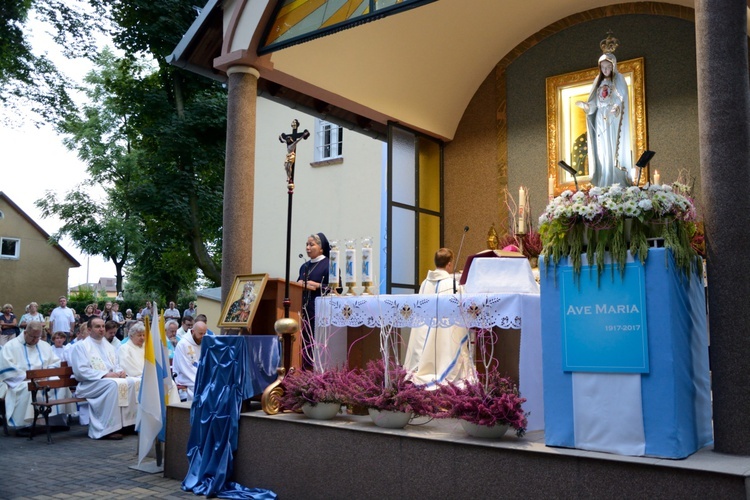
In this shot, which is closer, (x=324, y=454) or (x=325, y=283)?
(x=324, y=454)

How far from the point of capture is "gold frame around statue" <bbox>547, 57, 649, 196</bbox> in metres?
9.58

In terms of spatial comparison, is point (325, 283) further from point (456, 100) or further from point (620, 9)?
point (620, 9)

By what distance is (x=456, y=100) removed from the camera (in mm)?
11211

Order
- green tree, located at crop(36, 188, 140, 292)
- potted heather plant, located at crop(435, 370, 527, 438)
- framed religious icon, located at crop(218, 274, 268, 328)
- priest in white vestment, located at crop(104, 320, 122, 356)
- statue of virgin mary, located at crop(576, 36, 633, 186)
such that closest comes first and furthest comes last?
potted heather plant, located at crop(435, 370, 527, 438) < statue of virgin mary, located at crop(576, 36, 633, 186) < framed religious icon, located at crop(218, 274, 268, 328) < priest in white vestment, located at crop(104, 320, 122, 356) < green tree, located at crop(36, 188, 140, 292)

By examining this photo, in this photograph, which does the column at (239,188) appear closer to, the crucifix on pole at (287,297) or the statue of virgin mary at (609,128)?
the crucifix on pole at (287,297)

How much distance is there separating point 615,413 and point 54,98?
603 inches

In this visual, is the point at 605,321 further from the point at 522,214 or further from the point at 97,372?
the point at 97,372

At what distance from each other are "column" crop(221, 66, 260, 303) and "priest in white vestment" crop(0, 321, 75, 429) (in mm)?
4067

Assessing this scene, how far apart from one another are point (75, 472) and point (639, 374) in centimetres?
569

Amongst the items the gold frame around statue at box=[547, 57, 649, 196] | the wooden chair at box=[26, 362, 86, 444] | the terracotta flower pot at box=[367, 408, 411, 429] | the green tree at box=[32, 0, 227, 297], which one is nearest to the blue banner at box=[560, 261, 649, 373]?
the terracotta flower pot at box=[367, 408, 411, 429]

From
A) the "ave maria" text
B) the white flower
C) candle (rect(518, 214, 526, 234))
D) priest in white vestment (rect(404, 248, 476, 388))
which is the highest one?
candle (rect(518, 214, 526, 234))

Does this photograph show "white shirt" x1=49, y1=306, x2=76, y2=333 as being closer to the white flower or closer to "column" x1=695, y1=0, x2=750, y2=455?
the white flower

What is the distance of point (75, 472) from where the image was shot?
7.59 m

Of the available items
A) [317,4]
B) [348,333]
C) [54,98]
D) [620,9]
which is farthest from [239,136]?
[54,98]
